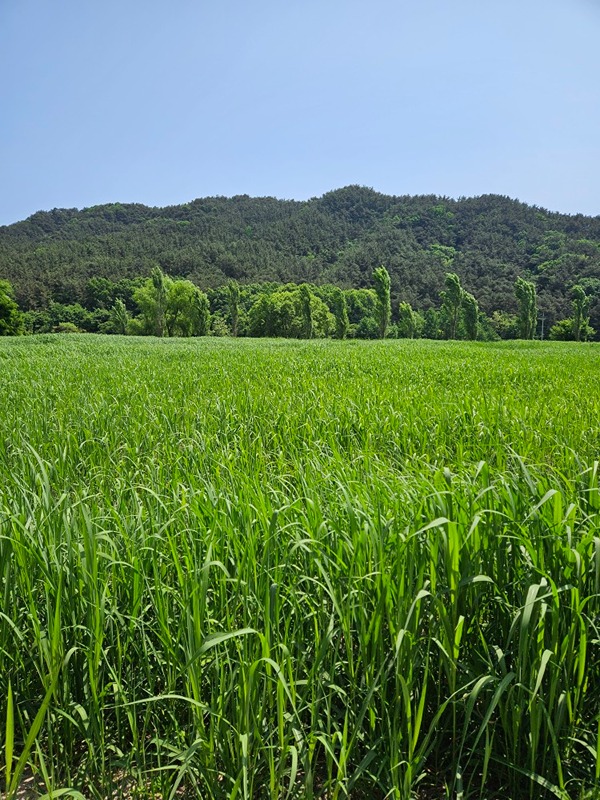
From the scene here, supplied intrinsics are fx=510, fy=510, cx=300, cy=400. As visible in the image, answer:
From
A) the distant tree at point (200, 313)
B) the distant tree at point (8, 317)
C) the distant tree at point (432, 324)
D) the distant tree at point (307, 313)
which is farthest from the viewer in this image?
the distant tree at point (432, 324)

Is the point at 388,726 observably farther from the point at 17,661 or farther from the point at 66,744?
the point at 17,661

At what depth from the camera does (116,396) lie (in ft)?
22.8

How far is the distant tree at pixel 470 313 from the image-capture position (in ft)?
200

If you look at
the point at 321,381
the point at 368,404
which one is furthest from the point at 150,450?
the point at 321,381

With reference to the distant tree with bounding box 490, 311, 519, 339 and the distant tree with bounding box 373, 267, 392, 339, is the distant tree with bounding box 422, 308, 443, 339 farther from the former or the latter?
the distant tree with bounding box 373, 267, 392, 339

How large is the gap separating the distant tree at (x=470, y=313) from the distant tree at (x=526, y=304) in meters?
4.87

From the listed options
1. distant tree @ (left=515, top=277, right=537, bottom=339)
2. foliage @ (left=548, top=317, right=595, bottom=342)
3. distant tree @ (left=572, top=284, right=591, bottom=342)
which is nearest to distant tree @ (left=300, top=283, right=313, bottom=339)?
distant tree @ (left=515, top=277, right=537, bottom=339)

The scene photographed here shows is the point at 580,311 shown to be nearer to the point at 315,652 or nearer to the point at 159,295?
the point at 159,295

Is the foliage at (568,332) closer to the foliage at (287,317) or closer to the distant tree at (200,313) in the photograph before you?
the foliage at (287,317)

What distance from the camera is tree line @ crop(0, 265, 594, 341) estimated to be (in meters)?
58.8

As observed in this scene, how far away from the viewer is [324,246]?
140 m

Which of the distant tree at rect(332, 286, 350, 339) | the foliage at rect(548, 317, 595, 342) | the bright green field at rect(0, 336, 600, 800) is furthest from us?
the distant tree at rect(332, 286, 350, 339)

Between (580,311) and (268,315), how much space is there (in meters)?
39.8

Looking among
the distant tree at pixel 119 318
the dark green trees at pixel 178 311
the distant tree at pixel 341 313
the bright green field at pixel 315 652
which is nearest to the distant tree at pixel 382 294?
the distant tree at pixel 341 313
